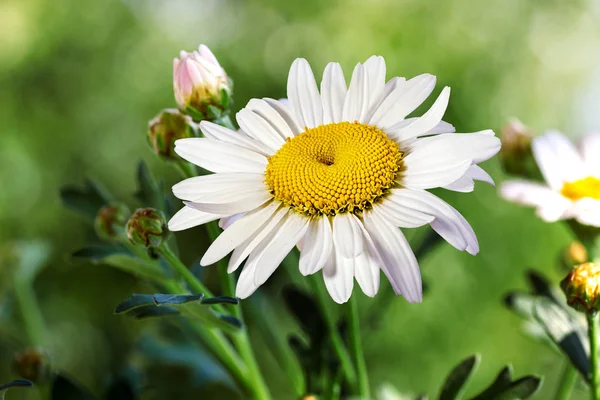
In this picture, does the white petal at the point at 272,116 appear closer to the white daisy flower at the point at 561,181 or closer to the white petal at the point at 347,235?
the white petal at the point at 347,235

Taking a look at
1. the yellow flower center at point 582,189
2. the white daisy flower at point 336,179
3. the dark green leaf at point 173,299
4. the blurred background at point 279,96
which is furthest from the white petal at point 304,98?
the blurred background at point 279,96

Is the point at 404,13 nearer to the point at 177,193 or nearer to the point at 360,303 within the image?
the point at 360,303

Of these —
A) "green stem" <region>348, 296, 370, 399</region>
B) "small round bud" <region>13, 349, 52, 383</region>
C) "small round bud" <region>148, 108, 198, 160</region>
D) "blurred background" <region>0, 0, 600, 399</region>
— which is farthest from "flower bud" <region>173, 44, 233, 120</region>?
"blurred background" <region>0, 0, 600, 399</region>

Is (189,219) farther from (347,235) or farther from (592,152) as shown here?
(592,152)

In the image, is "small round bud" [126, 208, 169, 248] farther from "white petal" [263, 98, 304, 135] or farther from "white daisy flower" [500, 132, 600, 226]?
"white daisy flower" [500, 132, 600, 226]

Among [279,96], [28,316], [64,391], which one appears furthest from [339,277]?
[279,96]

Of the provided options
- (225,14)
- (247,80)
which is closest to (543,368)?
(247,80)
